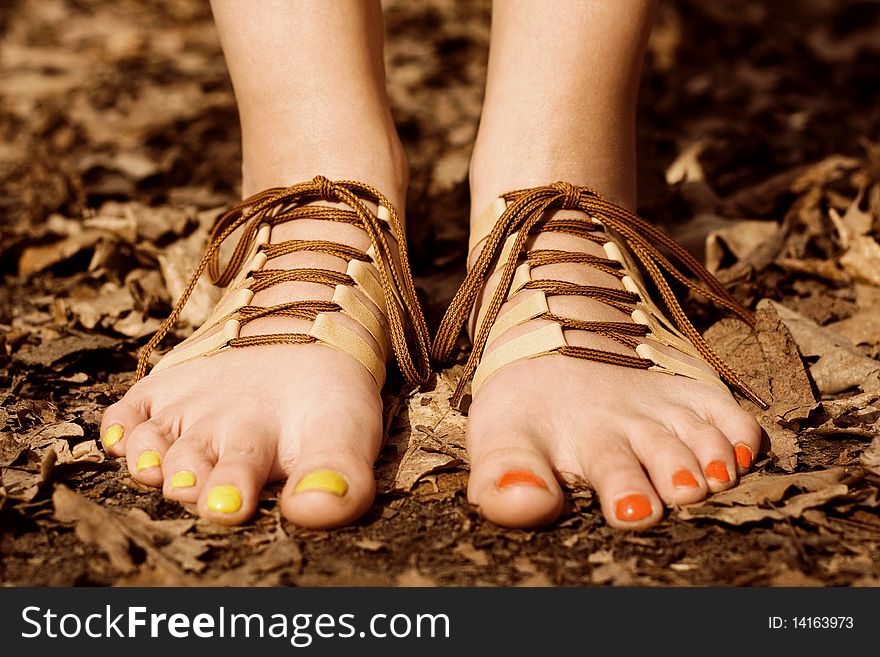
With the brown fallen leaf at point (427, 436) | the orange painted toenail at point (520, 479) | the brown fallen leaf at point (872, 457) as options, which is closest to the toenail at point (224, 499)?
the brown fallen leaf at point (427, 436)

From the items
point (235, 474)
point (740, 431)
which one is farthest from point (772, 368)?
point (235, 474)

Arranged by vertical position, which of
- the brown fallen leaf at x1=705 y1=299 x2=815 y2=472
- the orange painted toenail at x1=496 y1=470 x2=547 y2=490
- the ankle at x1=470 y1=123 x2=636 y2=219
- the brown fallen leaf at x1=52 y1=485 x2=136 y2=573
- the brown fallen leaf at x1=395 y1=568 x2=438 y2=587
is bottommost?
the brown fallen leaf at x1=395 y1=568 x2=438 y2=587

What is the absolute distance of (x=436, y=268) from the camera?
1915 mm

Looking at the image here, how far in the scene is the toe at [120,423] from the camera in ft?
4.13

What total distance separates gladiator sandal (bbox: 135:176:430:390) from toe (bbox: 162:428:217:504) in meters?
0.20

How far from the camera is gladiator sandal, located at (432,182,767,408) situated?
1349 mm

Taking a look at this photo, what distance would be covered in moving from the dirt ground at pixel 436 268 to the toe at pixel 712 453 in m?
0.03

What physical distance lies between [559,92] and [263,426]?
2.46 ft

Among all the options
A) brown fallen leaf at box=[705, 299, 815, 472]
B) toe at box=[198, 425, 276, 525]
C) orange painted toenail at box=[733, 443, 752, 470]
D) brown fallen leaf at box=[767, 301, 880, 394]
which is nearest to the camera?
toe at box=[198, 425, 276, 525]

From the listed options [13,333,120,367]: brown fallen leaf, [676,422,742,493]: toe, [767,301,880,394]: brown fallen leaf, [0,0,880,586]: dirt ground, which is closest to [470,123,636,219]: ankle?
[0,0,880,586]: dirt ground

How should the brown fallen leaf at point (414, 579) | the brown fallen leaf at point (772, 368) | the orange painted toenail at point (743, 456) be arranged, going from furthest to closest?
the brown fallen leaf at point (772, 368)
the orange painted toenail at point (743, 456)
the brown fallen leaf at point (414, 579)

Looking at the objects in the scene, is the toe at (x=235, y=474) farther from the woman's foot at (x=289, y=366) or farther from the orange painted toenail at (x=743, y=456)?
the orange painted toenail at (x=743, y=456)

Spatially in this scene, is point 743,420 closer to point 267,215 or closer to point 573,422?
point 573,422

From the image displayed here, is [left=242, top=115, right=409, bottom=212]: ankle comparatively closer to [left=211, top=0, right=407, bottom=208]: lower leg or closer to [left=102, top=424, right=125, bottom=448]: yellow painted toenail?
[left=211, top=0, right=407, bottom=208]: lower leg
